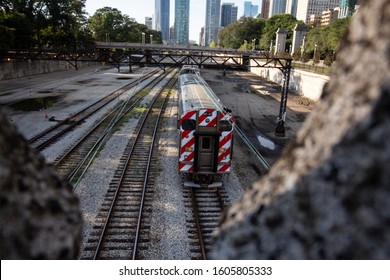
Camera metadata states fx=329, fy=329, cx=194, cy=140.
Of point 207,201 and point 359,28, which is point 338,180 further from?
point 207,201

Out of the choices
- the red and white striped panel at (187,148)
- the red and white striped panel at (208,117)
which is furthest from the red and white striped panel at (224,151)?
the red and white striped panel at (187,148)

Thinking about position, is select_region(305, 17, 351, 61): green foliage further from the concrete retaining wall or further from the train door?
the concrete retaining wall

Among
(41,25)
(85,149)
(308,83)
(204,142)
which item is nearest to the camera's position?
(204,142)

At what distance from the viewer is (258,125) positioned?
28875 mm

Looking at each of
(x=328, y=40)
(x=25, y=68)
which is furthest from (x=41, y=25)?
(x=328, y=40)

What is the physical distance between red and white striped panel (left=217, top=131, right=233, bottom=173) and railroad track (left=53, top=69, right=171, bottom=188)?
6.57 m

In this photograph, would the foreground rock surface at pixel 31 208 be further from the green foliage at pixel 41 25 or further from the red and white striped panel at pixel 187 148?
the green foliage at pixel 41 25

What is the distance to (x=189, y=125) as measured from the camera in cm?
1441

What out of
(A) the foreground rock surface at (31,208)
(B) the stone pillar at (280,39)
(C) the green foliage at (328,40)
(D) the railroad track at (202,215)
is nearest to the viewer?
(A) the foreground rock surface at (31,208)

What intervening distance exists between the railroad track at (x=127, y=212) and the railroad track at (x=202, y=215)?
159 cm

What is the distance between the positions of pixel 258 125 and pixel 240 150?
26.9ft

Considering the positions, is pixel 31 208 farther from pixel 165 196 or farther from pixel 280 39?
pixel 280 39

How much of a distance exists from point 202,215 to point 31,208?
1134 cm

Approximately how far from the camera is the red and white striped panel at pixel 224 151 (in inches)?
570
